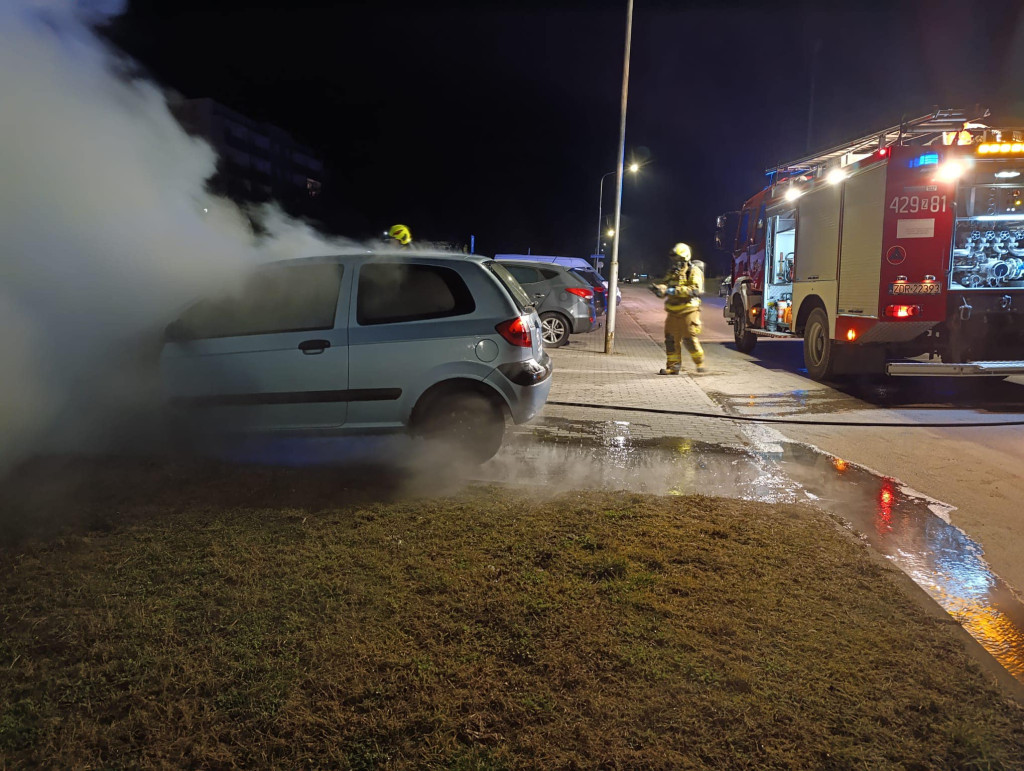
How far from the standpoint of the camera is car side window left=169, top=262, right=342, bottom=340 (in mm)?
5598

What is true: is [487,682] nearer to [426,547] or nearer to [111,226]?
[426,547]

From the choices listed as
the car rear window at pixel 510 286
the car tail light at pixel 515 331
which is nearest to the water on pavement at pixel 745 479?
the car tail light at pixel 515 331

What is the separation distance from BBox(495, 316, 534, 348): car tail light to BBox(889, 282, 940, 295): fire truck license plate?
568 cm

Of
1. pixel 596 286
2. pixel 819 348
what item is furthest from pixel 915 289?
pixel 596 286

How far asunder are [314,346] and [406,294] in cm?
80

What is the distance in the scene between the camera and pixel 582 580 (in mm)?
3609

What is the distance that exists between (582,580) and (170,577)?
6.66ft

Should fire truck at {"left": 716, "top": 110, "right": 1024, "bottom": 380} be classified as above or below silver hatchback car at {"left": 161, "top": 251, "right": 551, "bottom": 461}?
above

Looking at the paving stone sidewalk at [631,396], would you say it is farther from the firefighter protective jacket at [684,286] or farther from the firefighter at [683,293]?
the firefighter protective jacket at [684,286]

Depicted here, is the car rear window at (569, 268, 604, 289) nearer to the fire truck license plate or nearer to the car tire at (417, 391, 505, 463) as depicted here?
the fire truck license plate

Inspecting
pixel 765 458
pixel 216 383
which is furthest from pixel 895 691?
pixel 216 383

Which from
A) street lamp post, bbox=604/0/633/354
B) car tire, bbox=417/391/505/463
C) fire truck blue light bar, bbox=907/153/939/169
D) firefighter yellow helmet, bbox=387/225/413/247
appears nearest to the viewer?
car tire, bbox=417/391/505/463

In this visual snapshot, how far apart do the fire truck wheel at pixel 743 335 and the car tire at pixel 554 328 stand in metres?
3.58

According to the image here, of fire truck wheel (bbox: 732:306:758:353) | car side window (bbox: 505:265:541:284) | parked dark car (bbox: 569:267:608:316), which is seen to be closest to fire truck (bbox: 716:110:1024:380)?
fire truck wheel (bbox: 732:306:758:353)
